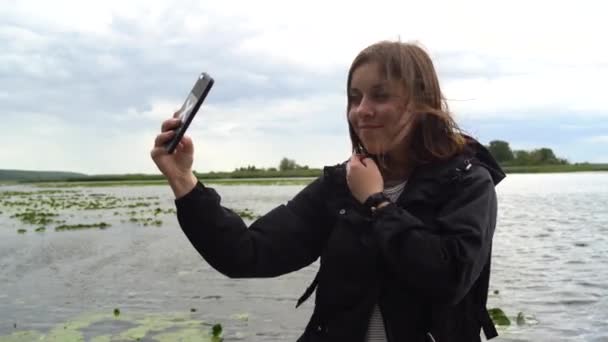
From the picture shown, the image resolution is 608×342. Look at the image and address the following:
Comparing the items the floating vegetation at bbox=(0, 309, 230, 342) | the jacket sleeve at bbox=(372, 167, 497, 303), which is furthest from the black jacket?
the floating vegetation at bbox=(0, 309, 230, 342)

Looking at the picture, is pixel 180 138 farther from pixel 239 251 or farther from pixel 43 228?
pixel 43 228

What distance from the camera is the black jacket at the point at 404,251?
91.1 inches

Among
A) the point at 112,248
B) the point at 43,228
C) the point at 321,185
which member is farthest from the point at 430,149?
the point at 43,228

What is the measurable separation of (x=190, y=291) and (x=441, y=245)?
32.8 feet

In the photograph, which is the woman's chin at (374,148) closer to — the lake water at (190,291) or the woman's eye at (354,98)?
the woman's eye at (354,98)

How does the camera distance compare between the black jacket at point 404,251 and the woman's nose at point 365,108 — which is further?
the woman's nose at point 365,108

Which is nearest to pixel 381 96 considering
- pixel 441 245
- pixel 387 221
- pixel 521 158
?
pixel 387 221

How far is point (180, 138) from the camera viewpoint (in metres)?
2.56

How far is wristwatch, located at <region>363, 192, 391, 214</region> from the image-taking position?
244 centimetres

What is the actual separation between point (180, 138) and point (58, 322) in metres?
7.92

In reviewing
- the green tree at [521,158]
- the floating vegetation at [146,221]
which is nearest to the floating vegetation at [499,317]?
the floating vegetation at [146,221]

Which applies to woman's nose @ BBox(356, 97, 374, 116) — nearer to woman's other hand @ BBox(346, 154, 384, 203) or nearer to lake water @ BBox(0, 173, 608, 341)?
woman's other hand @ BBox(346, 154, 384, 203)

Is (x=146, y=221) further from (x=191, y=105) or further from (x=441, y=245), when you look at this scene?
(x=441, y=245)

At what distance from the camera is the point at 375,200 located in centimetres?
245
